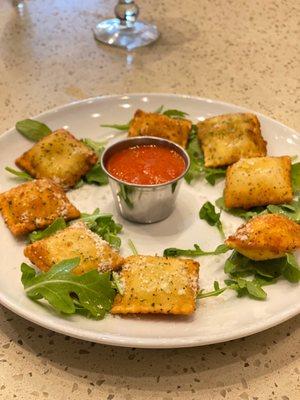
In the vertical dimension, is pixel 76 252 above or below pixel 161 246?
above

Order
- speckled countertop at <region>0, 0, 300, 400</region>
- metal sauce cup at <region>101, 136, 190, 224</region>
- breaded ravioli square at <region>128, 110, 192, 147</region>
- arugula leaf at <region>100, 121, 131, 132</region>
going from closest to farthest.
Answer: speckled countertop at <region>0, 0, 300, 400</region>
metal sauce cup at <region>101, 136, 190, 224</region>
breaded ravioli square at <region>128, 110, 192, 147</region>
arugula leaf at <region>100, 121, 131, 132</region>

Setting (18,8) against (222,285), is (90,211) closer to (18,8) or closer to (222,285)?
(222,285)

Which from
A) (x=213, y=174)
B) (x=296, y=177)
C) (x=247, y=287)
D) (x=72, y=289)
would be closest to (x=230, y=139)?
(x=213, y=174)

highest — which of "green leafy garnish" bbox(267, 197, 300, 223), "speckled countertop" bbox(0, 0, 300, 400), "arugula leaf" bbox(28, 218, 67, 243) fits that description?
"arugula leaf" bbox(28, 218, 67, 243)

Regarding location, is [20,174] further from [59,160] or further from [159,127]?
[159,127]

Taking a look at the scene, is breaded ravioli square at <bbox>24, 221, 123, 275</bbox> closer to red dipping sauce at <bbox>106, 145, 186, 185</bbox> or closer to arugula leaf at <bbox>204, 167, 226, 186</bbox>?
red dipping sauce at <bbox>106, 145, 186, 185</bbox>

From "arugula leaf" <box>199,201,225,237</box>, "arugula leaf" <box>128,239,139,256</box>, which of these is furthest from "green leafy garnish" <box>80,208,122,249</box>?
"arugula leaf" <box>199,201,225,237</box>

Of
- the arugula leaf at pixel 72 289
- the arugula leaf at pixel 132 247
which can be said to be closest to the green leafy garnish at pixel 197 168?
the arugula leaf at pixel 132 247
